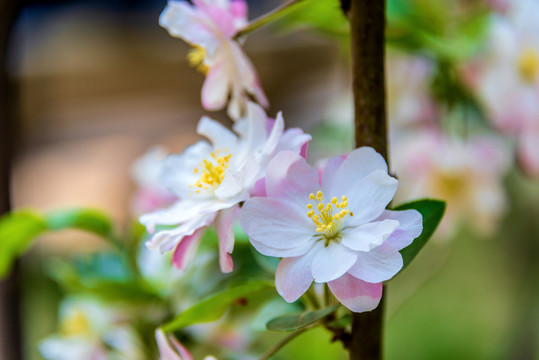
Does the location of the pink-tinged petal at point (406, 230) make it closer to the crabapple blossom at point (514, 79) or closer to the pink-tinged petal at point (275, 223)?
the pink-tinged petal at point (275, 223)

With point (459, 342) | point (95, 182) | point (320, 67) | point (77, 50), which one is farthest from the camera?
point (77, 50)

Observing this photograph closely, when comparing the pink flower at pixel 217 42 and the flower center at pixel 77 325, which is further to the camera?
the flower center at pixel 77 325

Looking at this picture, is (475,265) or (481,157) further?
(475,265)

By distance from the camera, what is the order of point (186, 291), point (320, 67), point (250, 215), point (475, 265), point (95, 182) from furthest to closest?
1. point (320, 67)
2. point (95, 182)
3. point (475, 265)
4. point (186, 291)
5. point (250, 215)

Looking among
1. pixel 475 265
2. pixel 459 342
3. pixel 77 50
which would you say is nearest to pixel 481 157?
pixel 459 342

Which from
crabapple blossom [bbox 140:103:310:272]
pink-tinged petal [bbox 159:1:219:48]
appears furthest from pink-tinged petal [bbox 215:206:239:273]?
pink-tinged petal [bbox 159:1:219:48]

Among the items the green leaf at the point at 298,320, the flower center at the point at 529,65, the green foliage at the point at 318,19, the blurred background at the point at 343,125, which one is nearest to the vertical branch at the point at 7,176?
the blurred background at the point at 343,125

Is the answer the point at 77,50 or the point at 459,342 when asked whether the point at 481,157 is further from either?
the point at 77,50

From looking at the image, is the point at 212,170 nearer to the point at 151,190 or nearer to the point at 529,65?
the point at 151,190
